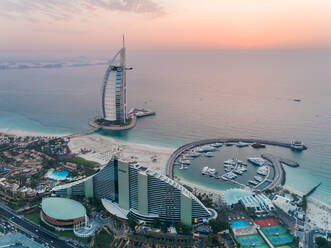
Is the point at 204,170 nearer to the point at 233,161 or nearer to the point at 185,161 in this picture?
the point at 185,161

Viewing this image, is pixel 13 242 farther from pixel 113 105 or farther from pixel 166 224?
pixel 113 105

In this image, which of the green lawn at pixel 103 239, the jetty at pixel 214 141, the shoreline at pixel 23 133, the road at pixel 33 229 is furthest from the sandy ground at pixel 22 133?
the green lawn at pixel 103 239

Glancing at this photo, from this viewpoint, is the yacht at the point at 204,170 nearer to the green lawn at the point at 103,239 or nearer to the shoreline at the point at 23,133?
the green lawn at the point at 103,239

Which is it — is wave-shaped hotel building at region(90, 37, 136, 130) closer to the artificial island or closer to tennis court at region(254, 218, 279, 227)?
the artificial island

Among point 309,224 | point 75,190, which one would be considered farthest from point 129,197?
point 309,224

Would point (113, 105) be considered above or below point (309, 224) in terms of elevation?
above

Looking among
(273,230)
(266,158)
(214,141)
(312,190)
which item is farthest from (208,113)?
(273,230)
